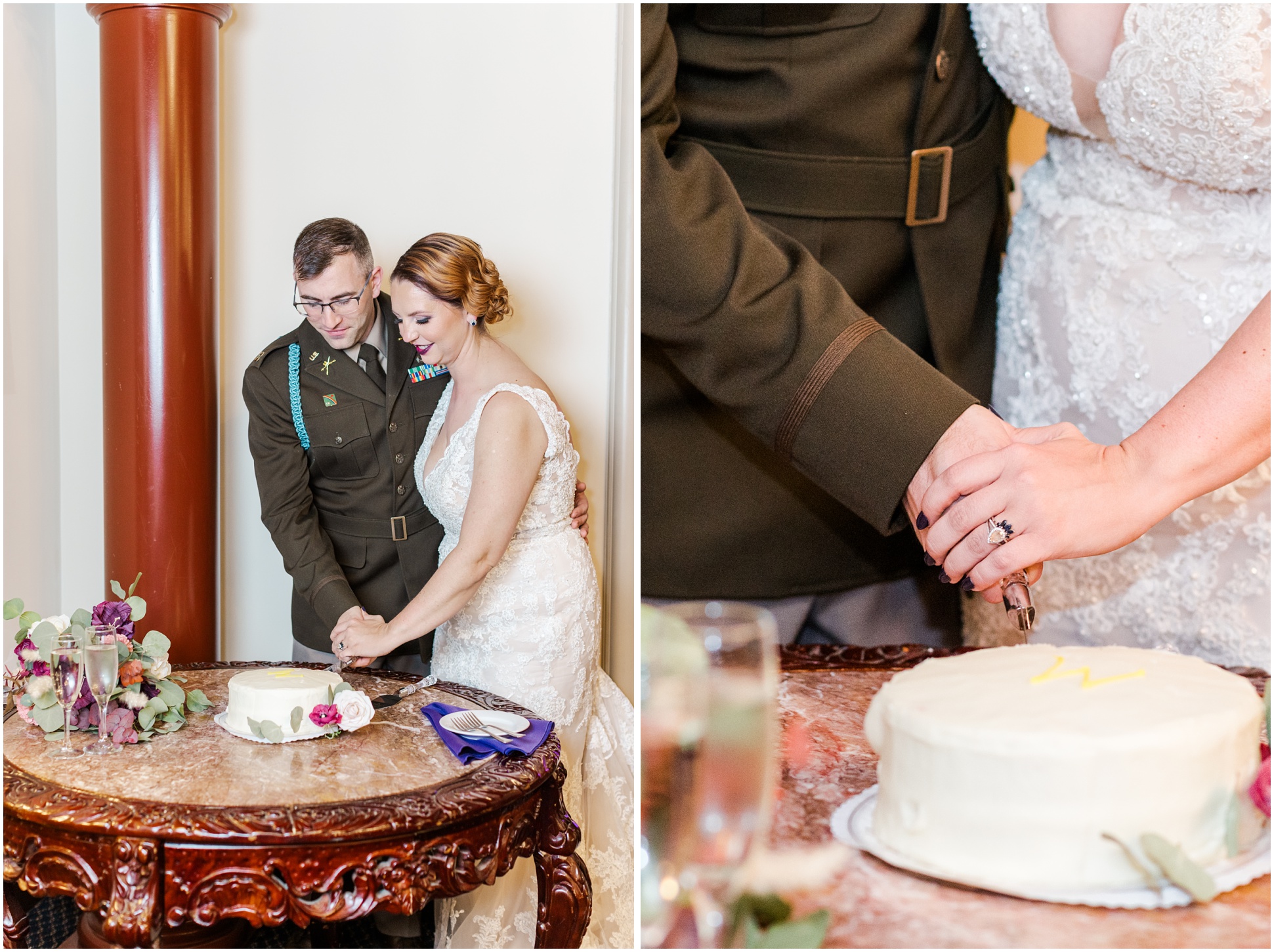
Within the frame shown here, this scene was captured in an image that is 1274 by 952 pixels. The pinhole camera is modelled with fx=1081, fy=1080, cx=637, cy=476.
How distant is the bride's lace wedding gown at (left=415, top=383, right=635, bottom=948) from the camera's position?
2271mm

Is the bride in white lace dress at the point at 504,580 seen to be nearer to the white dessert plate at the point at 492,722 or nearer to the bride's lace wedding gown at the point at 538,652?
the bride's lace wedding gown at the point at 538,652

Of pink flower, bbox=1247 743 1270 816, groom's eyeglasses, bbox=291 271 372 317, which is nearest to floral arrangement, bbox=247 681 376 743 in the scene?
groom's eyeglasses, bbox=291 271 372 317

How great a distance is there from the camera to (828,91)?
1429 mm

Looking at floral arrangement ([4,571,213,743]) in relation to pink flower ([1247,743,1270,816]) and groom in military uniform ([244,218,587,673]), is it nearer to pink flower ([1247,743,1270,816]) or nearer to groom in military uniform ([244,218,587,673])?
groom in military uniform ([244,218,587,673])

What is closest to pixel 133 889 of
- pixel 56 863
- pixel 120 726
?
pixel 56 863

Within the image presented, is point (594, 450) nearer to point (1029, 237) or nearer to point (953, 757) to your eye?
point (1029, 237)

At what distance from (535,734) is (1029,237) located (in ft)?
3.62

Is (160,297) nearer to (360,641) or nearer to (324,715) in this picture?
(360,641)

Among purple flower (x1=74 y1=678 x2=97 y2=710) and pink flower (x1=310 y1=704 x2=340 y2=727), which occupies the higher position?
purple flower (x1=74 y1=678 x2=97 y2=710)

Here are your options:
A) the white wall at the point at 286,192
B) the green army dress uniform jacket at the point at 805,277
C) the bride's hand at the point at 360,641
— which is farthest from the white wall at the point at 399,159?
the green army dress uniform jacket at the point at 805,277

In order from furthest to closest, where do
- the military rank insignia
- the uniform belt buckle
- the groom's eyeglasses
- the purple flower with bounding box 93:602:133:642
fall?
the military rank insignia, the groom's eyeglasses, the purple flower with bounding box 93:602:133:642, the uniform belt buckle

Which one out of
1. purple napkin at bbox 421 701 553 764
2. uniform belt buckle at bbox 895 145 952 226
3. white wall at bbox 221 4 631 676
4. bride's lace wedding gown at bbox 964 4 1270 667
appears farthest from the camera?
white wall at bbox 221 4 631 676

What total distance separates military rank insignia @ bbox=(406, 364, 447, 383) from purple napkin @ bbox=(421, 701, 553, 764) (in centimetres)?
89

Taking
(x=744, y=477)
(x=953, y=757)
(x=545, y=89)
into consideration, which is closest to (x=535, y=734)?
(x=744, y=477)
